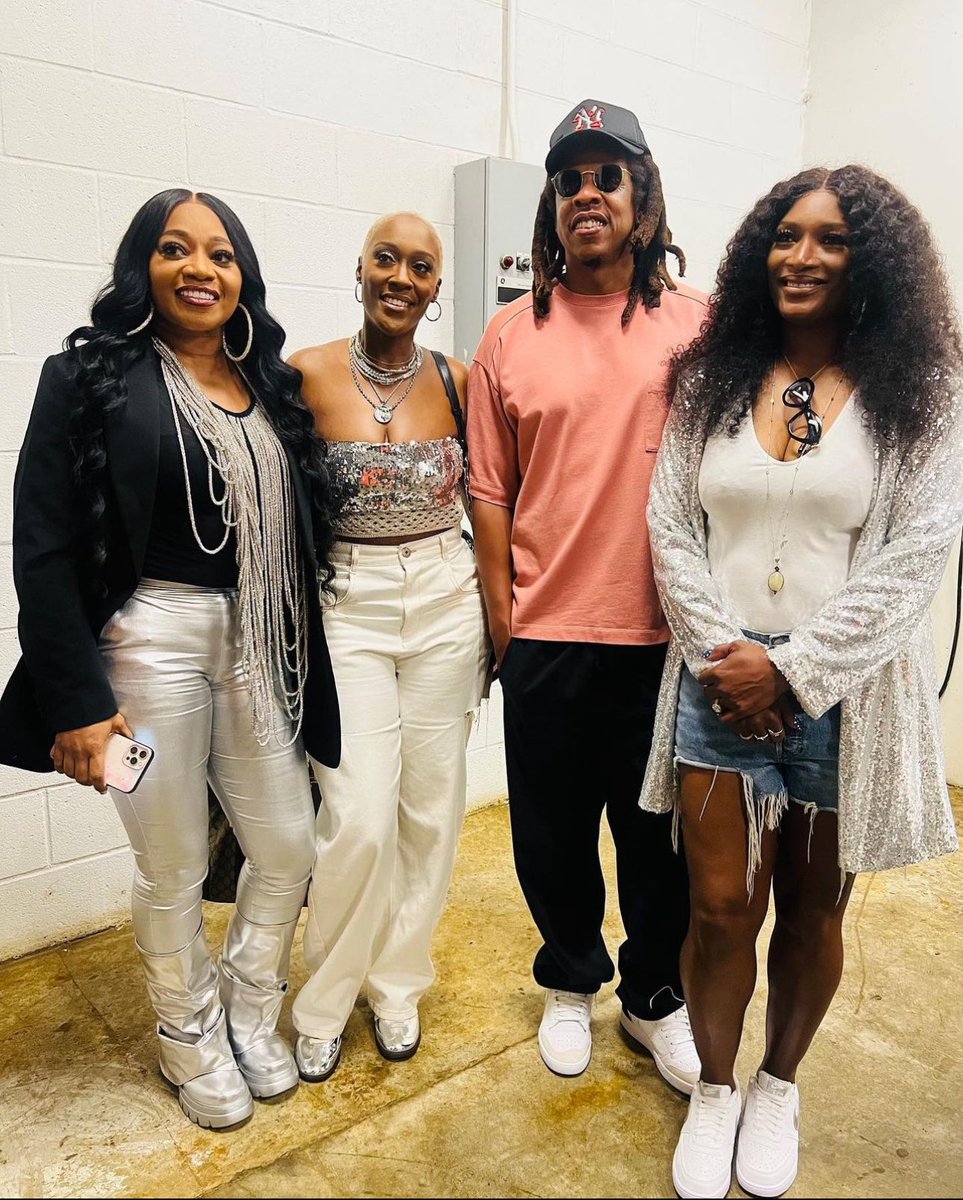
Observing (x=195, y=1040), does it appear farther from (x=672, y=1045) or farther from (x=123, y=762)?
(x=672, y=1045)

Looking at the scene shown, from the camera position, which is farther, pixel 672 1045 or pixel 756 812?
pixel 672 1045

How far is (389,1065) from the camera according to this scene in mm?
1873

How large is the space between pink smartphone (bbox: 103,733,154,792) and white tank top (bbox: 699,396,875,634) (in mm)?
959

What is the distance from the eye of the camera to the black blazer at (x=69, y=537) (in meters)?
1.44

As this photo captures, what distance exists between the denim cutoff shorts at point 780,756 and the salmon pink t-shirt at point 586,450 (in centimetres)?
25

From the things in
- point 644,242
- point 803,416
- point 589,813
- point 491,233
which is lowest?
point 589,813

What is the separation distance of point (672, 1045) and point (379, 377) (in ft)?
4.53

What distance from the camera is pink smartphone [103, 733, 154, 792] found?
1.49 m

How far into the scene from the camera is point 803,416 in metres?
1.41

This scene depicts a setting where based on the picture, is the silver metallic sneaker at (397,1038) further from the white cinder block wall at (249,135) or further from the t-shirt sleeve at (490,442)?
the t-shirt sleeve at (490,442)

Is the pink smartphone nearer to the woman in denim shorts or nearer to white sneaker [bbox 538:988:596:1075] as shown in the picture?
the woman in denim shorts

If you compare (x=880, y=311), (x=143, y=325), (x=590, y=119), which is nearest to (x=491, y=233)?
(x=590, y=119)

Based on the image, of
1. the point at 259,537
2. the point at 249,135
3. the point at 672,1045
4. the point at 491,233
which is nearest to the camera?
the point at 259,537

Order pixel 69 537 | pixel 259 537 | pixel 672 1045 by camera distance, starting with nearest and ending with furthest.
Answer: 1. pixel 69 537
2. pixel 259 537
3. pixel 672 1045
